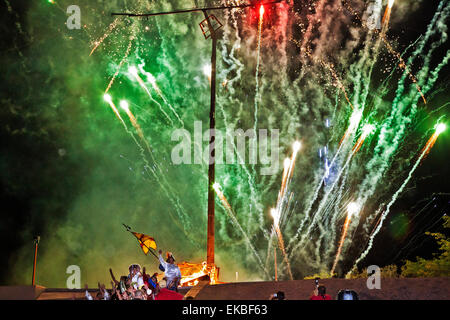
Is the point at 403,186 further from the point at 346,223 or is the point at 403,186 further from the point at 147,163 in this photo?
the point at 147,163

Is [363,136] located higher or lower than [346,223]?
higher

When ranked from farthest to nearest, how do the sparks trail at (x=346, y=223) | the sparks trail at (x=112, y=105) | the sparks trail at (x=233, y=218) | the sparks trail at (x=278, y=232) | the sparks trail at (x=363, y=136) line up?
the sparks trail at (x=233, y=218) → the sparks trail at (x=278, y=232) → the sparks trail at (x=112, y=105) → the sparks trail at (x=346, y=223) → the sparks trail at (x=363, y=136)

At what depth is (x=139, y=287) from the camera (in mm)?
10711

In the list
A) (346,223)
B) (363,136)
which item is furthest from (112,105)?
(346,223)

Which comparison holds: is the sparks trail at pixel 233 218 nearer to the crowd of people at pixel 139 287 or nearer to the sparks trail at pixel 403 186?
the sparks trail at pixel 403 186

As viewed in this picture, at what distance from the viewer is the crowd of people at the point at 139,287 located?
922 centimetres

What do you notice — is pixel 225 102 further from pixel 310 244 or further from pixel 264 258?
pixel 310 244

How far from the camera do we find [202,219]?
128ft

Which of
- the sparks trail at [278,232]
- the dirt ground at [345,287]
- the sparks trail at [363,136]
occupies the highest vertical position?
the sparks trail at [363,136]

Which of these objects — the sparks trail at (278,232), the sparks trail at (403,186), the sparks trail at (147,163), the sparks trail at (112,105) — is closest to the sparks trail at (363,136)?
the sparks trail at (403,186)

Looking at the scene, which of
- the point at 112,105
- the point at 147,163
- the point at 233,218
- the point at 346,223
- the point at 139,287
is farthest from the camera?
the point at 233,218

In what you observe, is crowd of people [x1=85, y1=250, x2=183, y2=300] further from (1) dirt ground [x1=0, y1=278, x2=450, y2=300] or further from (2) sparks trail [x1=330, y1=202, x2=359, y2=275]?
(2) sparks trail [x1=330, y1=202, x2=359, y2=275]

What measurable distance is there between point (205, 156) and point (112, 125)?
820 cm

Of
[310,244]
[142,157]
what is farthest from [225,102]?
[310,244]
